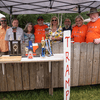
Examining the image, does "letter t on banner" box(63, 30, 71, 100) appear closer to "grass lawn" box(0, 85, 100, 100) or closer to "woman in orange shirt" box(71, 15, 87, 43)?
"grass lawn" box(0, 85, 100, 100)

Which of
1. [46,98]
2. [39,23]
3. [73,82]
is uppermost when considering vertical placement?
[39,23]

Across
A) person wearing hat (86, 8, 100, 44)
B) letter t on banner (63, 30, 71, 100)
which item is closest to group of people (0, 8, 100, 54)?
person wearing hat (86, 8, 100, 44)

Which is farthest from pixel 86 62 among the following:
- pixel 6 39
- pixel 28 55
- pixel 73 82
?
pixel 6 39

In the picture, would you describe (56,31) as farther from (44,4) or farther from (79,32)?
(44,4)

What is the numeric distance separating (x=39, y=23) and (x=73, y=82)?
7.86 feet

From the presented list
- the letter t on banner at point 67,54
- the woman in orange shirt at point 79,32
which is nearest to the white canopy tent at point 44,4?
the woman in orange shirt at point 79,32

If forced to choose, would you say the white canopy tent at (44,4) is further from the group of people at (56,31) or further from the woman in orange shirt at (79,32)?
the woman in orange shirt at (79,32)

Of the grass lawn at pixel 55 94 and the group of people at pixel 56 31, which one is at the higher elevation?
the group of people at pixel 56 31

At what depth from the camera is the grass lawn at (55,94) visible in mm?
2619

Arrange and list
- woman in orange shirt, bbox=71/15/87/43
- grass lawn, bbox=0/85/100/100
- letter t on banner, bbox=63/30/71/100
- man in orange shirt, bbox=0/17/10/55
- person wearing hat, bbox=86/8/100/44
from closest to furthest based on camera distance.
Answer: letter t on banner, bbox=63/30/71/100 < grass lawn, bbox=0/85/100/100 < person wearing hat, bbox=86/8/100/44 < woman in orange shirt, bbox=71/15/87/43 < man in orange shirt, bbox=0/17/10/55

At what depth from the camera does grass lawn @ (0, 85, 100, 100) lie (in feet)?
8.59

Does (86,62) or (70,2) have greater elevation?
(70,2)

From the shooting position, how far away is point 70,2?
13.4ft

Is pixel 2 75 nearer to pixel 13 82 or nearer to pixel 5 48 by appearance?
pixel 13 82
